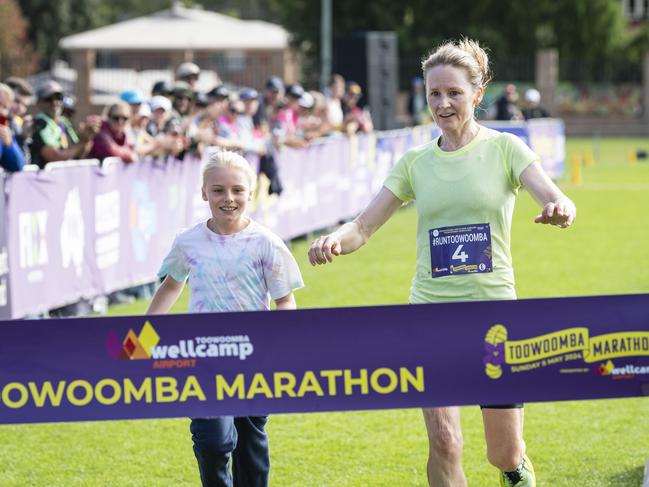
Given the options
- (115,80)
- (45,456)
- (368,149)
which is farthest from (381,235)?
(115,80)

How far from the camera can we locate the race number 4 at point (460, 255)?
5023 mm

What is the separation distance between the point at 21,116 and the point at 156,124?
149 cm

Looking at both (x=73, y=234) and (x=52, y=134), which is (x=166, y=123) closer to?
(x=52, y=134)

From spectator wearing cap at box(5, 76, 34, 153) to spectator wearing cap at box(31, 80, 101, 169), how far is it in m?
0.15

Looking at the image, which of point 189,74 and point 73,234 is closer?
point 73,234

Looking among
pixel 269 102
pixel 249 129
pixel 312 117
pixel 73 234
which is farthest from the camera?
pixel 312 117

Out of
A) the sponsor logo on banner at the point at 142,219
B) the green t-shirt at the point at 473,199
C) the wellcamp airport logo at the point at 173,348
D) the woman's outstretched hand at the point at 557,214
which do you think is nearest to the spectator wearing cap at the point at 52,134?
the sponsor logo on banner at the point at 142,219

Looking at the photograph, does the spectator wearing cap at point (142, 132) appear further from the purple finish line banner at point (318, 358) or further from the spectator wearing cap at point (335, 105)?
the purple finish line banner at point (318, 358)

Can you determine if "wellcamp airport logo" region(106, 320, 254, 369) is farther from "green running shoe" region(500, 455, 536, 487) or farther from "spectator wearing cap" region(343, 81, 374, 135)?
"spectator wearing cap" region(343, 81, 374, 135)

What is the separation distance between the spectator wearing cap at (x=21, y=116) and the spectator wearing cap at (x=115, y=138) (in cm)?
63

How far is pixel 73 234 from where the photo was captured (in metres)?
11.5

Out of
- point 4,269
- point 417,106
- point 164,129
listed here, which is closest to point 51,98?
point 164,129

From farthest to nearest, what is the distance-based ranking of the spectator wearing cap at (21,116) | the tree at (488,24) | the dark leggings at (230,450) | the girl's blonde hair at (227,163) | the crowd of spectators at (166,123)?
1. the tree at (488,24)
2. the spectator wearing cap at (21,116)
3. the crowd of spectators at (166,123)
4. the girl's blonde hair at (227,163)
5. the dark leggings at (230,450)

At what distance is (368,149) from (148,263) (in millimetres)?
9906
